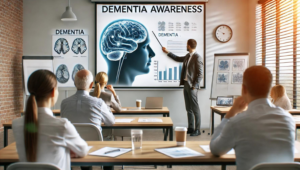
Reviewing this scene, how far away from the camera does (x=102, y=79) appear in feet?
12.5

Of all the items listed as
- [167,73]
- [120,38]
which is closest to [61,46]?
[120,38]

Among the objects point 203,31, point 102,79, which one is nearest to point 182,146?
point 102,79

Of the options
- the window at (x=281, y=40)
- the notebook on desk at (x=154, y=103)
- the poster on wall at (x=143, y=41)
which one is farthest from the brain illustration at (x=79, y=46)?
the window at (x=281, y=40)

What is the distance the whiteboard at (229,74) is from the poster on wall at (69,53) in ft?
9.78

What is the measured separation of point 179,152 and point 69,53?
5.39 metres

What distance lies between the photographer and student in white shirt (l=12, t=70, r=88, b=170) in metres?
1.47

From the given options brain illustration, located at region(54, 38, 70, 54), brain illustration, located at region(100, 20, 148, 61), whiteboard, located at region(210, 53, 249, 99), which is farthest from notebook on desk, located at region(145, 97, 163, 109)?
brain illustration, located at region(54, 38, 70, 54)

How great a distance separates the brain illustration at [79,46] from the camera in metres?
Answer: 6.64

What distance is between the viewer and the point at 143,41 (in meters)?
6.66

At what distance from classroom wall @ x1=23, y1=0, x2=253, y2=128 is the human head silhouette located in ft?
1.09

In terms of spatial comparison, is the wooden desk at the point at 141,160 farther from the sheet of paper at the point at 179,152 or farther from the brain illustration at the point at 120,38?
the brain illustration at the point at 120,38

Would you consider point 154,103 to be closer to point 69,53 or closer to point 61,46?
point 69,53

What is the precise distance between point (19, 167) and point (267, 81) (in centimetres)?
135

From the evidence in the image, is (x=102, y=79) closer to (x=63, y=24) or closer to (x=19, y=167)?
(x=19, y=167)
